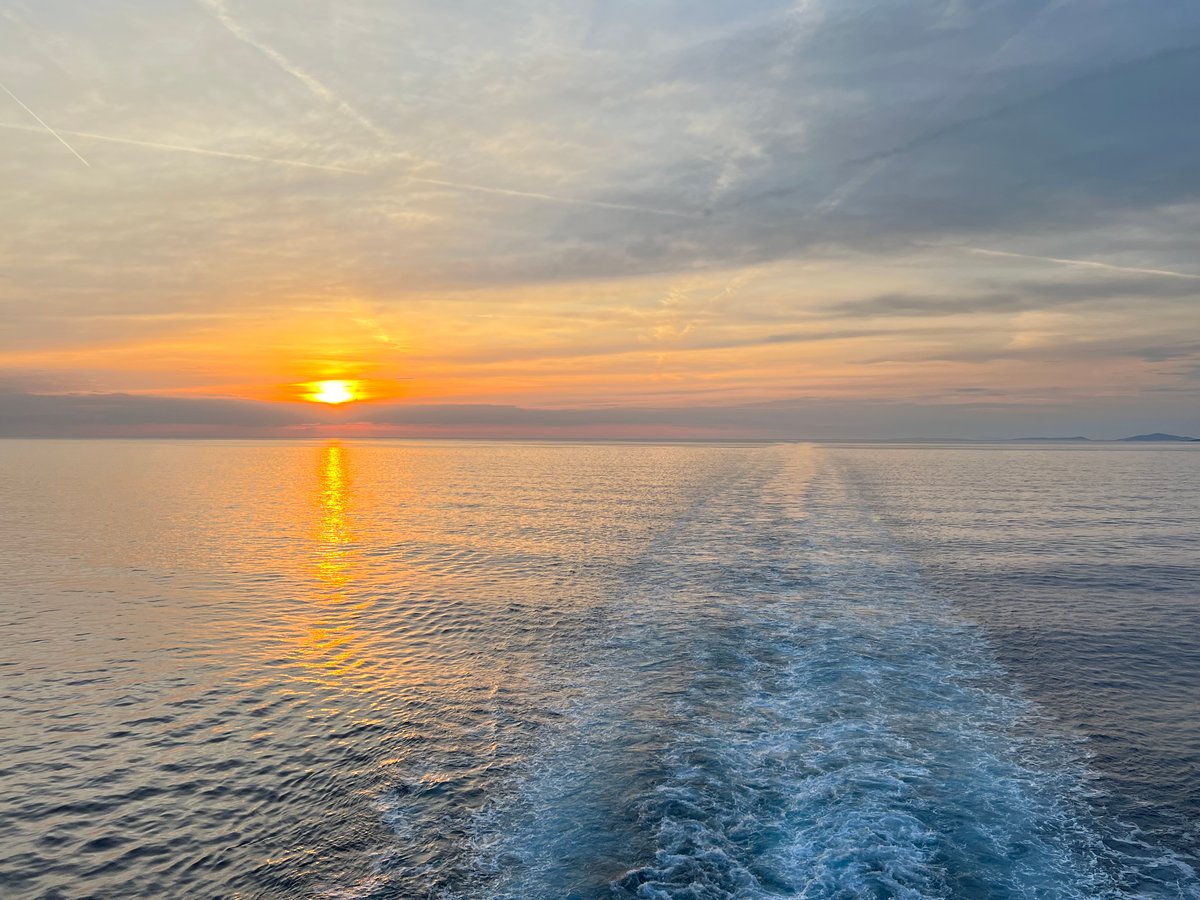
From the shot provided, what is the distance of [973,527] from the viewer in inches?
2571

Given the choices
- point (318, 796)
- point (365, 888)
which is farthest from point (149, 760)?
point (365, 888)

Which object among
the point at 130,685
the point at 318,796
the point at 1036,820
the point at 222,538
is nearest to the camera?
the point at 1036,820

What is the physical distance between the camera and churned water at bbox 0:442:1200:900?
48.2ft

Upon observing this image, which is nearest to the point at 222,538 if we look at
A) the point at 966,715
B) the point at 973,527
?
the point at 966,715

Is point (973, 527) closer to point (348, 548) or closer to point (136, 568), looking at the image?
point (348, 548)

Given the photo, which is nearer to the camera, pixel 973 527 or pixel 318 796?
pixel 318 796

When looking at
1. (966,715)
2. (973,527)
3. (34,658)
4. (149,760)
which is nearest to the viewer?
(149,760)

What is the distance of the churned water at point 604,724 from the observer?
579 inches

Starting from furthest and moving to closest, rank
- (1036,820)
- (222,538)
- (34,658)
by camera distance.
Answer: (222,538)
(34,658)
(1036,820)

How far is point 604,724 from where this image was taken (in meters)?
21.8

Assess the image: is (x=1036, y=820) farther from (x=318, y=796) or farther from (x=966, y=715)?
(x=318, y=796)

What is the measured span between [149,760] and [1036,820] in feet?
77.5

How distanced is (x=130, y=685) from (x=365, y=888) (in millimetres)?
17321

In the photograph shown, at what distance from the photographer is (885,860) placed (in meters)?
14.5
